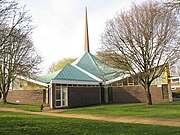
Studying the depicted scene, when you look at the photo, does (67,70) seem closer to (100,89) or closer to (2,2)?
(100,89)

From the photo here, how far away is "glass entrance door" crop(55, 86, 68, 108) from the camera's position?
2464 cm

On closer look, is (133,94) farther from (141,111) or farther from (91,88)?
(141,111)

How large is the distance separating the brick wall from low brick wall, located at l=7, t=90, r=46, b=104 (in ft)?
16.9

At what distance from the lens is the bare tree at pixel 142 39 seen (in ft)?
65.8

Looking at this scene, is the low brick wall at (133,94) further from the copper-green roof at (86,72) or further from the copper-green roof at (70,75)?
the copper-green roof at (70,75)

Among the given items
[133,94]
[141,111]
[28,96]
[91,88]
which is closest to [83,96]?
[91,88]

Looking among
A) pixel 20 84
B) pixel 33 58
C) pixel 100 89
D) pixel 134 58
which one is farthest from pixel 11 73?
pixel 134 58

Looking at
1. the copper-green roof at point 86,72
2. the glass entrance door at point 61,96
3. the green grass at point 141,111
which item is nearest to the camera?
the green grass at point 141,111

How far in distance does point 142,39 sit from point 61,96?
11.2m

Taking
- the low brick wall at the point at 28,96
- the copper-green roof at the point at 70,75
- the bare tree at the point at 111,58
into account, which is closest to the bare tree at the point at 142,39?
the bare tree at the point at 111,58

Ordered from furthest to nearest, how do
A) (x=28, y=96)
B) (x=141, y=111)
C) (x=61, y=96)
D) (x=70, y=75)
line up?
(x=28, y=96)
(x=70, y=75)
(x=61, y=96)
(x=141, y=111)

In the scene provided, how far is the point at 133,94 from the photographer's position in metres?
30.4

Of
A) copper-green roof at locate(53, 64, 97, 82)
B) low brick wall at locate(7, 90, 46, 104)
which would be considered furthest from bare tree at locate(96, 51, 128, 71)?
low brick wall at locate(7, 90, 46, 104)

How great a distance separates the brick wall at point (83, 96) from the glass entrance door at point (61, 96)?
0.48 metres
